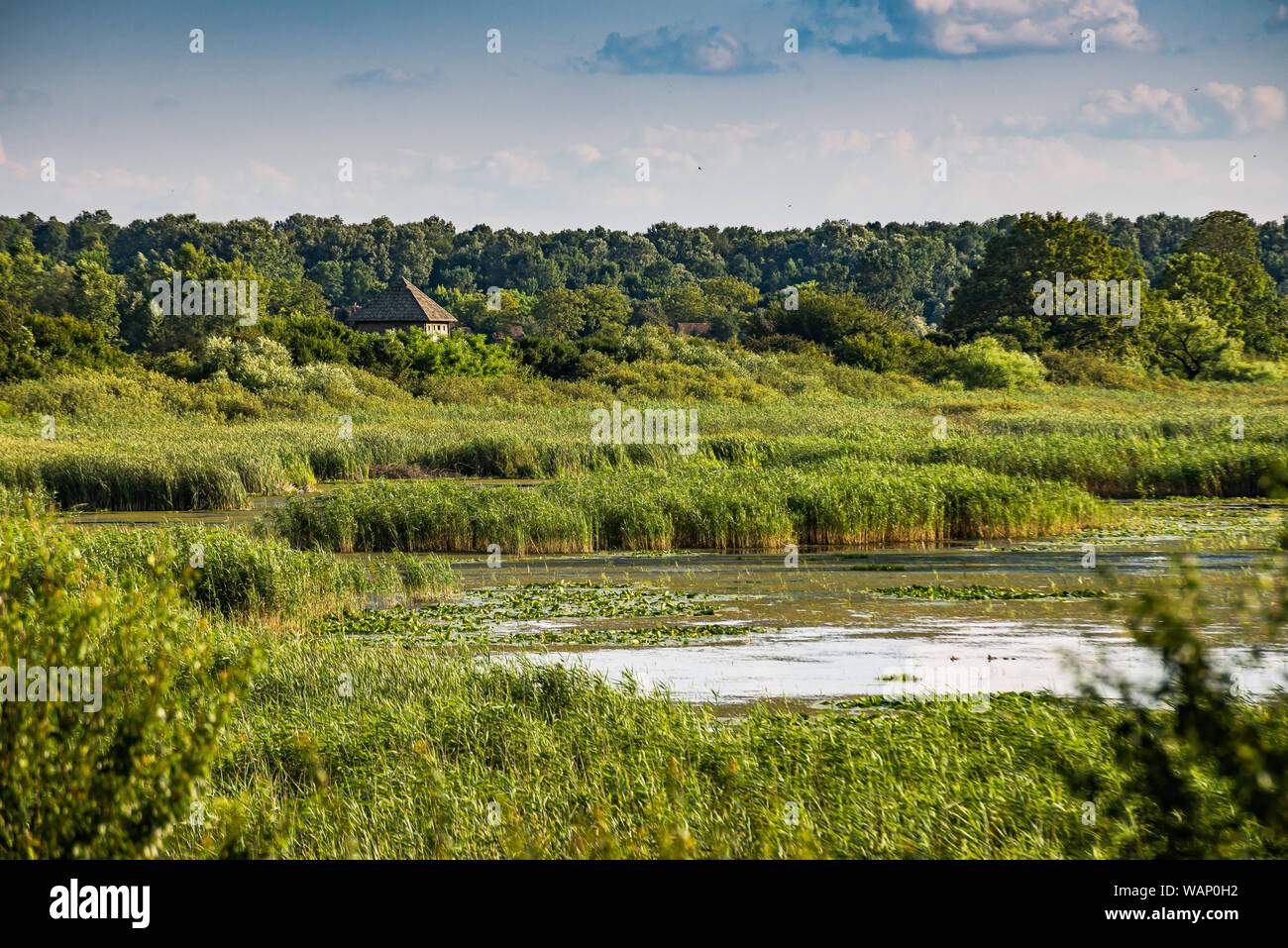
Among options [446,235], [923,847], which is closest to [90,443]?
[923,847]

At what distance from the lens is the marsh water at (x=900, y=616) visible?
11008mm

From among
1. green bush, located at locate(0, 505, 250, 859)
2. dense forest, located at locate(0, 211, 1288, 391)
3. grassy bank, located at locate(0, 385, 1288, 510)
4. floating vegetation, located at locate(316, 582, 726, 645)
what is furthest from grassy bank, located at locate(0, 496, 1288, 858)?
dense forest, located at locate(0, 211, 1288, 391)

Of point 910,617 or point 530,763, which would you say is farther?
point 910,617

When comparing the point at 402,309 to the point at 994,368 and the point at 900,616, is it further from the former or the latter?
the point at 900,616

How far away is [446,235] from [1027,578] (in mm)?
123320

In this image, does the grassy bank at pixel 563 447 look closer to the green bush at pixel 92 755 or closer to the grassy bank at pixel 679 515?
the grassy bank at pixel 679 515

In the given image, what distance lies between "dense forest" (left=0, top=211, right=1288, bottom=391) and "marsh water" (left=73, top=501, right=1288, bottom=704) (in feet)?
104

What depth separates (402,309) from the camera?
83.0 m

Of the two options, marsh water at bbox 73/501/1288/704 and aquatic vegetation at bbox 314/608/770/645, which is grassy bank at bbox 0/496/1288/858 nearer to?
marsh water at bbox 73/501/1288/704

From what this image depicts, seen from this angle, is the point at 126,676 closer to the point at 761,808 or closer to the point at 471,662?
the point at 761,808

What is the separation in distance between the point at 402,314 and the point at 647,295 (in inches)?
1490

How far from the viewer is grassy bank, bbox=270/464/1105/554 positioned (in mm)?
20172

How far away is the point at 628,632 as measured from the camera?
13.7 meters

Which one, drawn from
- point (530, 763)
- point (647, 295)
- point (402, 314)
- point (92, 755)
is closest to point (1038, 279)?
point (402, 314)
